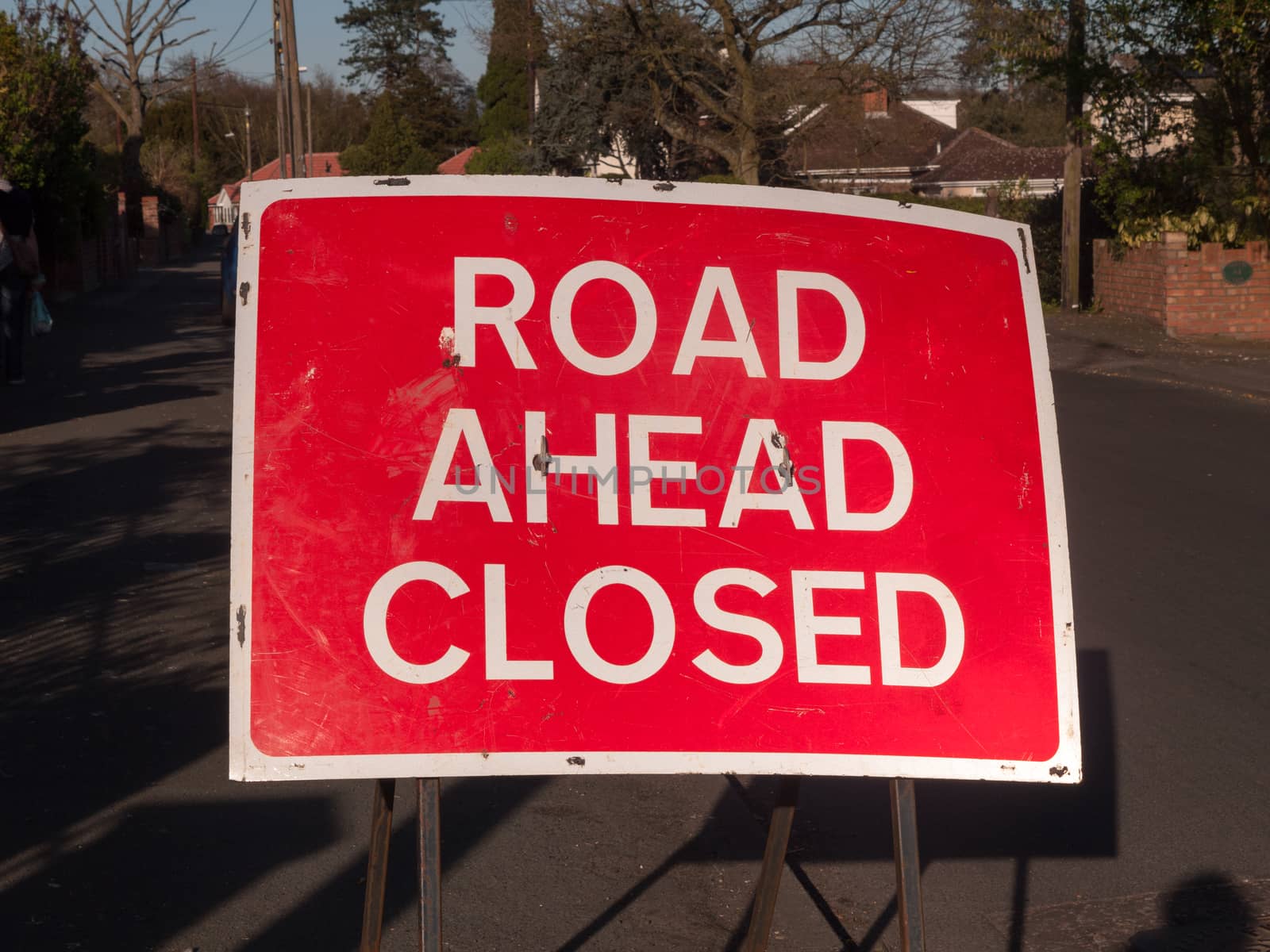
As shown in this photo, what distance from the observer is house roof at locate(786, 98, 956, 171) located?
102ft

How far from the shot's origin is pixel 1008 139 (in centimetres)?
7925

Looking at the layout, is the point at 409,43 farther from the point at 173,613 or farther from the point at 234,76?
the point at 173,613

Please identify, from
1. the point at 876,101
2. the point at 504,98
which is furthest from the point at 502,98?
the point at 876,101

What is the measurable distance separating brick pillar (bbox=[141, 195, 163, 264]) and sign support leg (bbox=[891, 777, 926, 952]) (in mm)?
48452

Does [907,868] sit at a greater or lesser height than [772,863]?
greater

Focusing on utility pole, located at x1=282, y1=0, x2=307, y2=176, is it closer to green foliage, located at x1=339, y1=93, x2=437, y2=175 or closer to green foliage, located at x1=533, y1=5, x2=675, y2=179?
green foliage, located at x1=533, y1=5, x2=675, y2=179

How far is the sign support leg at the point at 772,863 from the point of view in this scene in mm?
2850

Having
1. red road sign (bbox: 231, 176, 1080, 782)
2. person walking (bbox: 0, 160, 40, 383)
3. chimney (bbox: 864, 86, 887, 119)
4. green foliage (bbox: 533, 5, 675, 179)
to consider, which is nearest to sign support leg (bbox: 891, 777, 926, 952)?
red road sign (bbox: 231, 176, 1080, 782)

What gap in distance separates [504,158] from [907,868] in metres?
47.9

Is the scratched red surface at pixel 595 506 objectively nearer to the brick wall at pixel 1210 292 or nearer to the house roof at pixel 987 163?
the brick wall at pixel 1210 292

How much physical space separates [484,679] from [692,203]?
3.13 ft

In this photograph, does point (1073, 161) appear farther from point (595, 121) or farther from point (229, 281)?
point (595, 121)

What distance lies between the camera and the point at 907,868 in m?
2.59

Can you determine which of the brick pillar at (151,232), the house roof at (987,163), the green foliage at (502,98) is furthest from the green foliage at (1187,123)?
the green foliage at (502,98)
